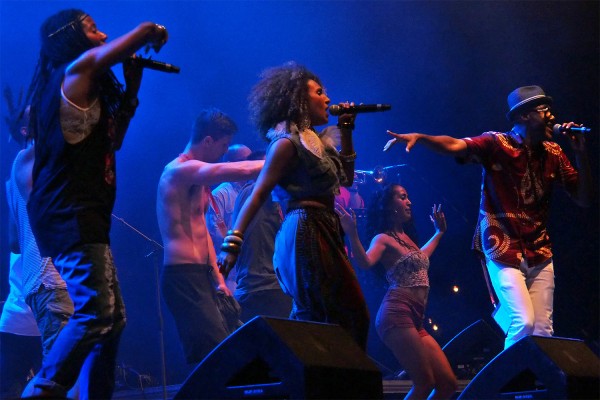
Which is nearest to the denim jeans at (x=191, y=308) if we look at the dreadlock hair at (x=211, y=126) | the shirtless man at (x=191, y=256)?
the shirtless man at (x=191, y=256)

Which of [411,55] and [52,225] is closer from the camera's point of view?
[52,225]

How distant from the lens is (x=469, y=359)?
700 centimetres

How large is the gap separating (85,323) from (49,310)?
110 centimetres

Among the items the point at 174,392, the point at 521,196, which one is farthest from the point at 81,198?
the point at 174,392

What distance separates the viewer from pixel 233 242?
345 cm

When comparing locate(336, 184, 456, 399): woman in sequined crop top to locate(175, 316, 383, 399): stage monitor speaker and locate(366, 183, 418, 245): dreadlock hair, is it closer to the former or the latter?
locate(366, 183, 418, 245): dreadlock hair

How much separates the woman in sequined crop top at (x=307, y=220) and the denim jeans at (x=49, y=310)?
100cm

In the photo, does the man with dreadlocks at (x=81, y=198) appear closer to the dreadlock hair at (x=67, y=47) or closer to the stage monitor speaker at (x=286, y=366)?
the dreadlock hair at (x=67, y=47)

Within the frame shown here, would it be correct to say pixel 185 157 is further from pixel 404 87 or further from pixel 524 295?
pixel 404 87

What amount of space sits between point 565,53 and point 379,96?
204 centimetres

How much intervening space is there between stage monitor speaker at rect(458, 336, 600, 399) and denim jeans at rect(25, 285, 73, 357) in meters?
2.17

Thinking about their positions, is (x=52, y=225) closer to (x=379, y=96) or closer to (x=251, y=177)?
(x=251, y=177)

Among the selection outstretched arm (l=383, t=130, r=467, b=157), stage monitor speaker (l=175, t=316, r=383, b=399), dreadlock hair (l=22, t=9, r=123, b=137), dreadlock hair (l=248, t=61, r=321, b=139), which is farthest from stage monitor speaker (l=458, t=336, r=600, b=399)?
dreadlock hair (l=22, t=9, r=123, b=137)

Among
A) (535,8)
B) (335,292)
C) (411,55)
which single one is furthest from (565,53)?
(335,292)
